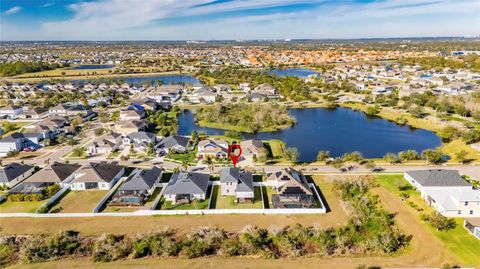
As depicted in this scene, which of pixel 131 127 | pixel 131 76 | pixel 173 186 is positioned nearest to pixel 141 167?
pixel 173 186

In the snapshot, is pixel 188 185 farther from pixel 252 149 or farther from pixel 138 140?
pixel 138 140

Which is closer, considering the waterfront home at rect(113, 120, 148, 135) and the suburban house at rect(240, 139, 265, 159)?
the suburban house at rect(240, 139, 265, 159)

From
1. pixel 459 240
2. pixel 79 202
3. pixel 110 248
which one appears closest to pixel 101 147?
pixel 79 202

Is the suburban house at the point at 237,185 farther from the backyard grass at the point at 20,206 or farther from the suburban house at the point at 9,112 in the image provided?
the suburban house at the point at 9,112

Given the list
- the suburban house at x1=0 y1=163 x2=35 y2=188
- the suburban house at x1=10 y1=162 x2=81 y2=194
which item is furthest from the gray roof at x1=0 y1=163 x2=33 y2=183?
the suburban house at x1=10 y1=162 x2=81 y2=194

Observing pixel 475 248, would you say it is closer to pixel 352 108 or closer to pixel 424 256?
pixel 424 256

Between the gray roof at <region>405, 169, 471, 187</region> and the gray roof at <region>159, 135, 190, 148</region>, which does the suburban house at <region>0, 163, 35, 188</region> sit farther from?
the gray roof at <region>405, 169, 471, 187</region>

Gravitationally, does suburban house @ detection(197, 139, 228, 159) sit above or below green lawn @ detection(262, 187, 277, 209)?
above
